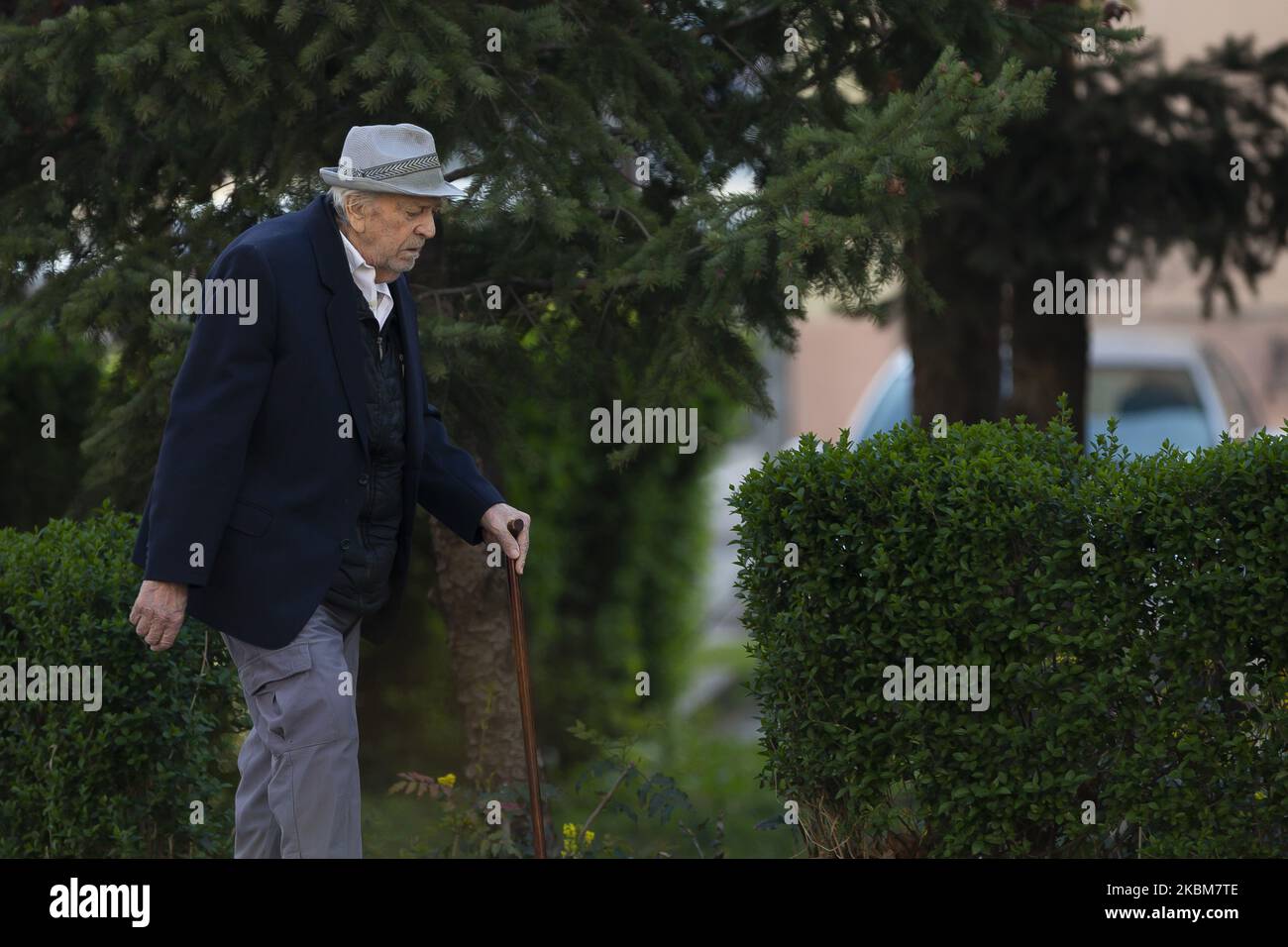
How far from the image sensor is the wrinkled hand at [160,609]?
3658mm

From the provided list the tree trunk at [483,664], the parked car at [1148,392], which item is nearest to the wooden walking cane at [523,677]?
the tree trunk at [483,664]

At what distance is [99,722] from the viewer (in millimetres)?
4551

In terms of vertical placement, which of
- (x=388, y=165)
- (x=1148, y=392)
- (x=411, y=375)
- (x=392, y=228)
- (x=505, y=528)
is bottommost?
(x=505, y=528)

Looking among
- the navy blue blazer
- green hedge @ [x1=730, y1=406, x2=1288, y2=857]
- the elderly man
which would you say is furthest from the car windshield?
the navy blue blazer

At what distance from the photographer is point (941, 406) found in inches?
336

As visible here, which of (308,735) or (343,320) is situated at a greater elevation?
(343,320)

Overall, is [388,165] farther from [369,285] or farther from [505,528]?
[505,528]

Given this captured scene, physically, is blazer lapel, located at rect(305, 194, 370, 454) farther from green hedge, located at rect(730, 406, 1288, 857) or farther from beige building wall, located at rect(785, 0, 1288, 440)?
beige building wall, located at rect(785, 0, 1288, 440)

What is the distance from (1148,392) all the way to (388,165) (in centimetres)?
750

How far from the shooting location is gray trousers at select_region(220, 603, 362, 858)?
12.2 ft

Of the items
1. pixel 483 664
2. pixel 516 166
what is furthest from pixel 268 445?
pixel 483 664

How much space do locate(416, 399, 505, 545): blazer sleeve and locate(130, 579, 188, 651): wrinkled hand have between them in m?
0.76

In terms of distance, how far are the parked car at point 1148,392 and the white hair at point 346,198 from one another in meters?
6.10
